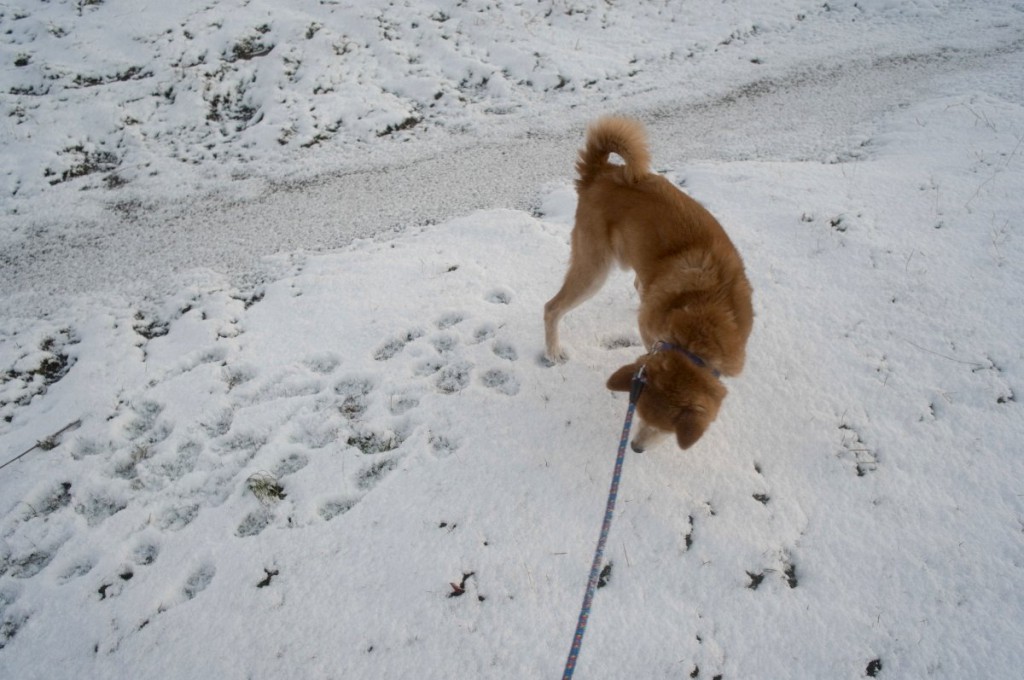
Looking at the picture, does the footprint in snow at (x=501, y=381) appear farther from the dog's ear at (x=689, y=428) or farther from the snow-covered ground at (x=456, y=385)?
the dog's ear at (x=689, y=428)

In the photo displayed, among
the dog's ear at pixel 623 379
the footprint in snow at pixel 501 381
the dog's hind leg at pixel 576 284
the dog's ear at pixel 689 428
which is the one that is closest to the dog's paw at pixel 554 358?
the dog's hind leg at pixel 576 284

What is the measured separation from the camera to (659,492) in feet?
10.2

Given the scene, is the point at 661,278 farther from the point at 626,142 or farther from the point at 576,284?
the point at 626,142

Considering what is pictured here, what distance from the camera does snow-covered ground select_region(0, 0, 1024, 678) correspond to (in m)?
2.61

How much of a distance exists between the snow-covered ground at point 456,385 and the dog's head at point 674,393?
600 mm

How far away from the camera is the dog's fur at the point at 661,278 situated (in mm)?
2807

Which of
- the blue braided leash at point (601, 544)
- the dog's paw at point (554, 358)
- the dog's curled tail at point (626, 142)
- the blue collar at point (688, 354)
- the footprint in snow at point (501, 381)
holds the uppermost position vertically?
the dog's curled tail at point (626, 142)

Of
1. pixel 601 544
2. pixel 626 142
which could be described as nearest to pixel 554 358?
pixel 626 142

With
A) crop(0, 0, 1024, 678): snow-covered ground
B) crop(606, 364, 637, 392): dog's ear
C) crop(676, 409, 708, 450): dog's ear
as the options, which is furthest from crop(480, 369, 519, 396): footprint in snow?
crop(676, 409, 708, 450): dog's ear

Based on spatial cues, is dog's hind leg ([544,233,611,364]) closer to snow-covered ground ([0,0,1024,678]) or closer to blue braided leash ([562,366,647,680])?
snow-covered ground ([0,0,1024,678])

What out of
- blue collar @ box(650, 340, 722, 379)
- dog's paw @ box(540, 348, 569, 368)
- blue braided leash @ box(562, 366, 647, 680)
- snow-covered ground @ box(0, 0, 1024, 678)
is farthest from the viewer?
dog's paw @ box(540, 348, 569, 368)

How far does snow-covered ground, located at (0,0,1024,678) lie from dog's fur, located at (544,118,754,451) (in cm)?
64

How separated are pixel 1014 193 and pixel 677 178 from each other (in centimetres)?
338

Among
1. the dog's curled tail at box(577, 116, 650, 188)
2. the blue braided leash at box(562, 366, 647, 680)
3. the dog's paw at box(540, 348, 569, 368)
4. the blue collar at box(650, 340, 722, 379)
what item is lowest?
the dog's paw at box(540, 348, 569, 368)
